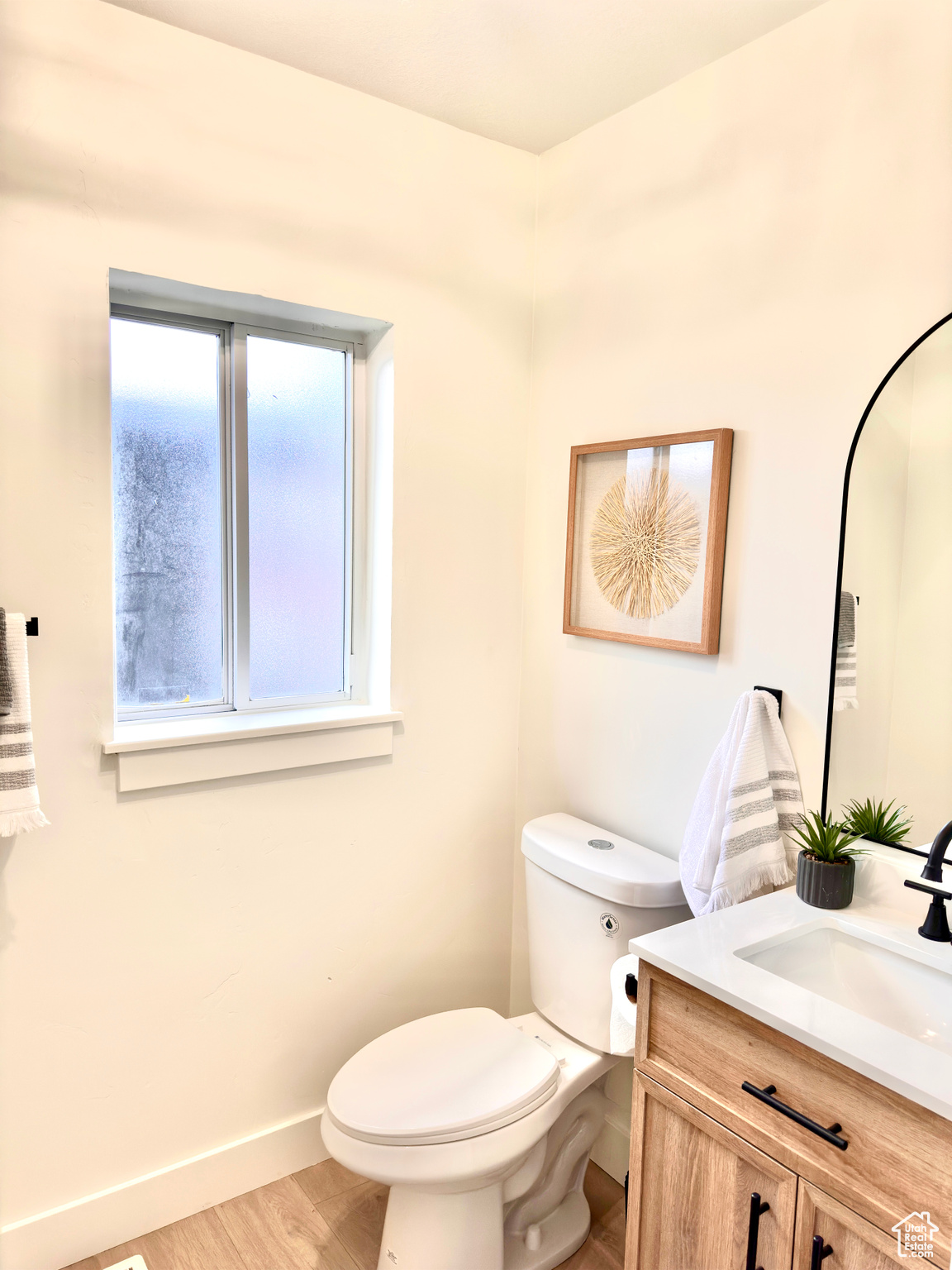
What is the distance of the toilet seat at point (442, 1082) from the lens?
1.50 meters

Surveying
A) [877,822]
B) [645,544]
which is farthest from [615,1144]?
[645,544]

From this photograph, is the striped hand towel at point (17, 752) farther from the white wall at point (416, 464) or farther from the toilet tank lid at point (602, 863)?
the toilet tank lid at point (602, 863)

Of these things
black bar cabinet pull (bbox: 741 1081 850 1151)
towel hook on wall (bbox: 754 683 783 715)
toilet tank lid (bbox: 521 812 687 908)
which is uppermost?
towel hook on wall (bbox: 754 683 783 715)

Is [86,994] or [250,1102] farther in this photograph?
[250,1102]

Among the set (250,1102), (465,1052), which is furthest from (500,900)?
(250,1102)

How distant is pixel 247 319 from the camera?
6.15 ft

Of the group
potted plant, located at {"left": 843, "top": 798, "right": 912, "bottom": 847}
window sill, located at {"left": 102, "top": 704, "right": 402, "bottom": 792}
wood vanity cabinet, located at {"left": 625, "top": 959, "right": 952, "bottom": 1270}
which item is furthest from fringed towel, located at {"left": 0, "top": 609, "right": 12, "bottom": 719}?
potted plant, located at {"left": 843, "top": 798, "right": 912, "bottom": 847}

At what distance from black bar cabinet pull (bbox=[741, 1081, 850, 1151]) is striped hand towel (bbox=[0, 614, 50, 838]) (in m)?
1.19

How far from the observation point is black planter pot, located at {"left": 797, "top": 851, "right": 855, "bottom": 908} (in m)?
1.39

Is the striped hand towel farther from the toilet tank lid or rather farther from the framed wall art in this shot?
the framed wall art

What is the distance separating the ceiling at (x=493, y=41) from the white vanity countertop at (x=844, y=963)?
1511 millimetres

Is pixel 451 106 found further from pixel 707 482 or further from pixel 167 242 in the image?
pixel 707 482

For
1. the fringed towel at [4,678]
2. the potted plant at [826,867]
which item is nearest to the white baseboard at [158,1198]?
the fringed towel at [4,678]

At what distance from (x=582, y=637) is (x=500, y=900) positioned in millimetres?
753
